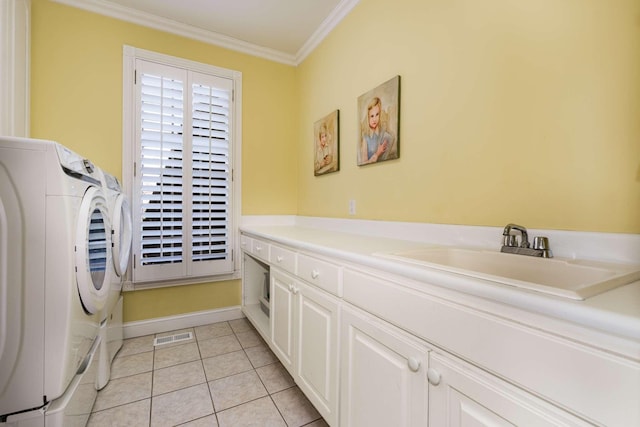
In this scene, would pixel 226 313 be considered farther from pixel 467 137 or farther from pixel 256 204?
pixel 467 137

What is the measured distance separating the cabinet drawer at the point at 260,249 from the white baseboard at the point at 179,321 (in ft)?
2.59

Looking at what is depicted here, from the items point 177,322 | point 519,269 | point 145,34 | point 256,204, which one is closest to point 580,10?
point 519,269

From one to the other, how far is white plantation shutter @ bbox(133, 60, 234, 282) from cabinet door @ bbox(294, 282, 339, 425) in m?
1.37

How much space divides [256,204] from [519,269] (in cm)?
225

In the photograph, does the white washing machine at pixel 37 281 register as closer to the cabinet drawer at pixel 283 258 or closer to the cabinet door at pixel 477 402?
the cabinet drawer at pixel 283 258

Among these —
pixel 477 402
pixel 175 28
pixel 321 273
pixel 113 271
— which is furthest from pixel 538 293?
pixel 175 28

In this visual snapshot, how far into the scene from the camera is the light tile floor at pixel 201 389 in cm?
142

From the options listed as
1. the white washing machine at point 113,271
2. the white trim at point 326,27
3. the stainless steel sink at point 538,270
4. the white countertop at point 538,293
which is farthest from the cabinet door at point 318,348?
the white trim at point 326,27

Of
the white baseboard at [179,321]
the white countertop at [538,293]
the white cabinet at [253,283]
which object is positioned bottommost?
the white baseboard at [179,321]

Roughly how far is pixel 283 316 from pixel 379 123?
1330 millimetres

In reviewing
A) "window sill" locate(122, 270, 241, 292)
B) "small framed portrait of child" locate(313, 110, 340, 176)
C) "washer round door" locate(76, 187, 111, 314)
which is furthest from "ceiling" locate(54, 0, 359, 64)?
"window sill" locate(122, 270, 241, 292)

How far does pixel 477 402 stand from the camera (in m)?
0.65

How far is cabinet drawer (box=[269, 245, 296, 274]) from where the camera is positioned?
1.57 m

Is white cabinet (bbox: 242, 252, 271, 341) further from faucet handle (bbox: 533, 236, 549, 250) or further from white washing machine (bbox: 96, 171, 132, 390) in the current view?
faucet handle (bbox: 533, 236, 549, 250)
